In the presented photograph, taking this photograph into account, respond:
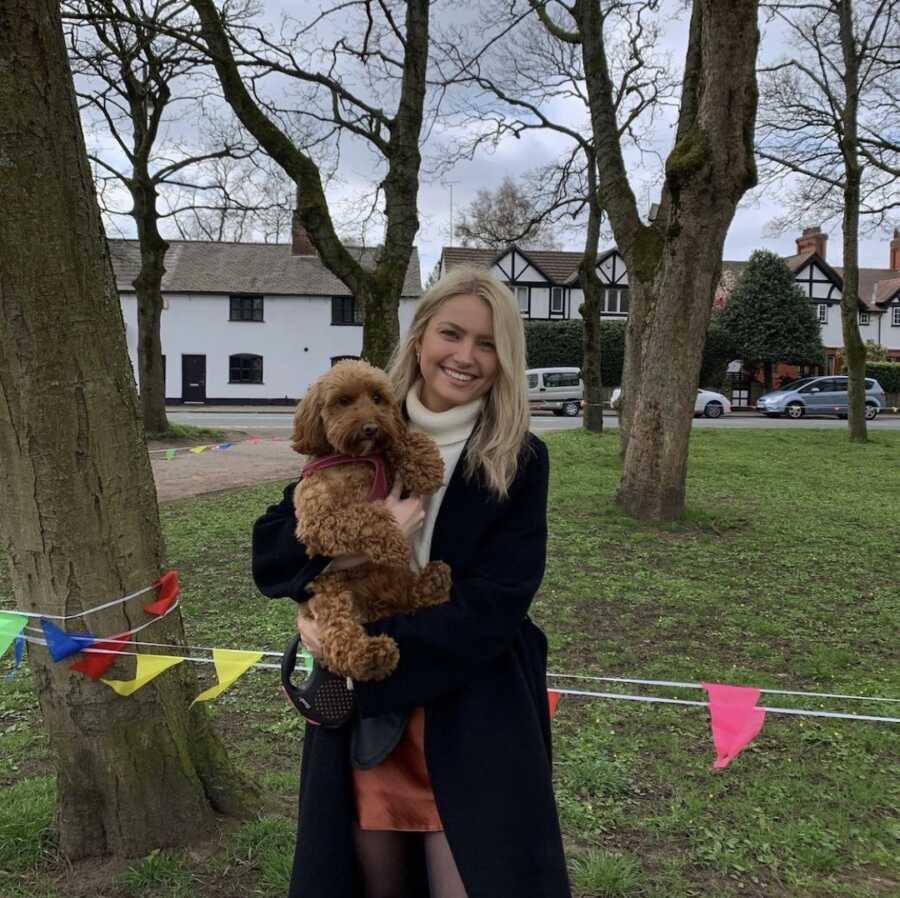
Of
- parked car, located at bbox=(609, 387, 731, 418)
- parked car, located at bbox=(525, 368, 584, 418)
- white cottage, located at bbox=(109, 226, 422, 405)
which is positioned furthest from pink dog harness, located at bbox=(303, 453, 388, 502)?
white cottage, located at bbox=(109, 226, 422, 405)

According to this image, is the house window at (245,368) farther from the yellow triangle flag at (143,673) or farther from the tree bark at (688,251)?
the yellow triangle flag at (143,673)

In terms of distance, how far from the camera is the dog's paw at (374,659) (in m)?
1.73

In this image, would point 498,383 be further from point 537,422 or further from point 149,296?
point 537,422

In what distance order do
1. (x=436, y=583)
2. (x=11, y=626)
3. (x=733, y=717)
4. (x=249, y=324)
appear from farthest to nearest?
(x=249, y=324) < (x=733, y=717) < (x=11, y=626) < (x=436, y=583)

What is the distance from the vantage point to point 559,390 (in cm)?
3291

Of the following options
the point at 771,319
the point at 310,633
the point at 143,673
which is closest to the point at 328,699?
the point at 310,633

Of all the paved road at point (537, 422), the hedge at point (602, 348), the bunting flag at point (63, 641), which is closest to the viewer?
the bunting flag at point (63, 641)

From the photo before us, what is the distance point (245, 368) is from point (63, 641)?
36.8 m

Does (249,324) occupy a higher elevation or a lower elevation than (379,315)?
higher

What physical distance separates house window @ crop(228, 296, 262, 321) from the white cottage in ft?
0.16

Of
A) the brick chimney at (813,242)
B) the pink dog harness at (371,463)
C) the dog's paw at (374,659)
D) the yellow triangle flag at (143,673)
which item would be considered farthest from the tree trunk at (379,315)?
the brick chimney at (813,242)

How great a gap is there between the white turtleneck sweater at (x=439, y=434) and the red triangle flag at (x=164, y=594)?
1.20m

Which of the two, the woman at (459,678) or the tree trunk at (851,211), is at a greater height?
the tree trunk at (851,211)

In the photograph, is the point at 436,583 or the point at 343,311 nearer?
the point at 436,583
